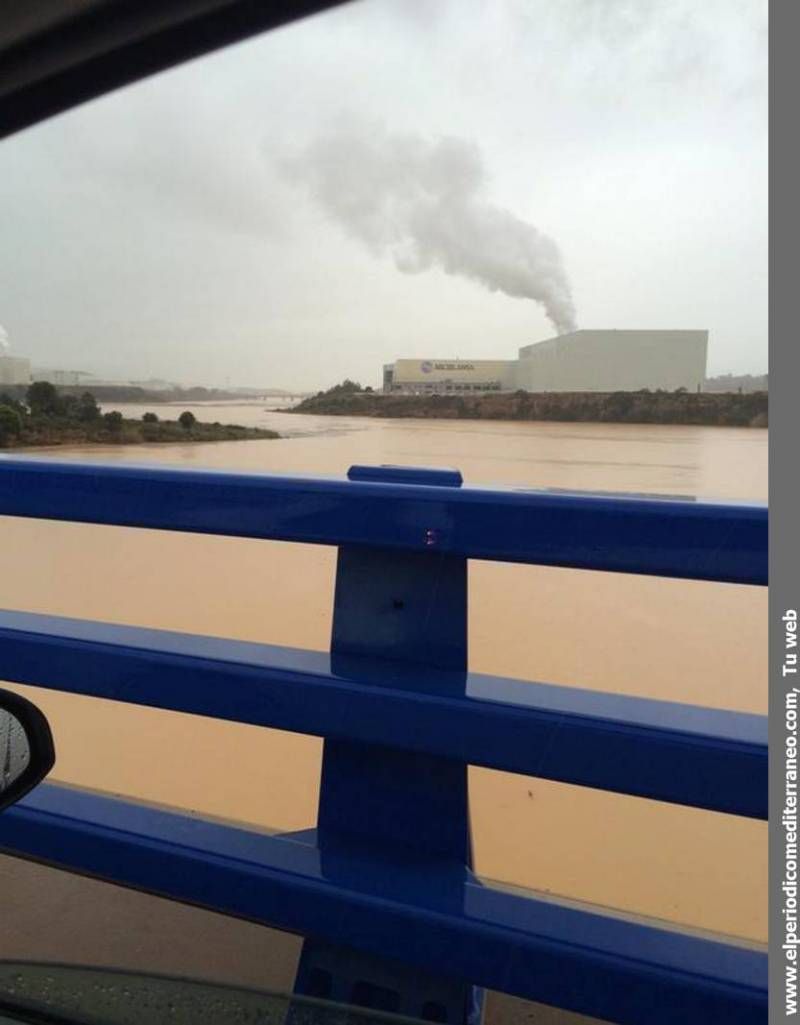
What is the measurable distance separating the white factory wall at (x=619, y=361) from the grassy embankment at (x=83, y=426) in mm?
766

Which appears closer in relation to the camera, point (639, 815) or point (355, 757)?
point (355, 757)

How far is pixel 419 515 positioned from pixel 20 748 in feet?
2.56

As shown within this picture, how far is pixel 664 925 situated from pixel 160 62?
2.63 meters

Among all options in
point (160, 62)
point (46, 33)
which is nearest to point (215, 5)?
point (160, 62)

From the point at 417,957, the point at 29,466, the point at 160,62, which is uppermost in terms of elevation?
the point at 160,62

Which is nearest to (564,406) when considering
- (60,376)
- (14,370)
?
(60,376)

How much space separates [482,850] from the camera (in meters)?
1.93

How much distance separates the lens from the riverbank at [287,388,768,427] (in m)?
1.64

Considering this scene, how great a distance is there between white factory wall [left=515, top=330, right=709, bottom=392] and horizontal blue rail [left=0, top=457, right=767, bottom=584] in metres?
0.35

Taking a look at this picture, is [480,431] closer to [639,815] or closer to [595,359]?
[595,359]

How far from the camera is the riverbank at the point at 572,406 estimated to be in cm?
164

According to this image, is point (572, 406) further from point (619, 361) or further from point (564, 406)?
point (619, 361)

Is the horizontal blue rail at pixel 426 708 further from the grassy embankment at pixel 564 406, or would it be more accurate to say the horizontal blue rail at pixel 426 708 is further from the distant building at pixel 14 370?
the distant building at pixel 14 370
